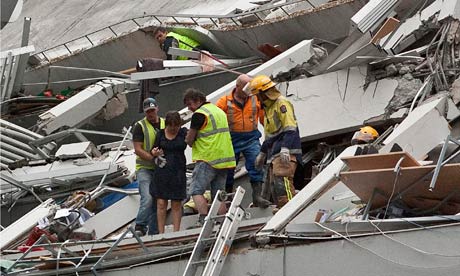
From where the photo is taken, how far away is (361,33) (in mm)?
15625

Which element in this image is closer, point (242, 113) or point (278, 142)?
point (278, 142)

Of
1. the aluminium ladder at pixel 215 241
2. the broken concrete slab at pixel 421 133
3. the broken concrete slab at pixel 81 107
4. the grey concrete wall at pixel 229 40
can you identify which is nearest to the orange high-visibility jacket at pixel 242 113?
the broken concrete slab at pixel 421 133

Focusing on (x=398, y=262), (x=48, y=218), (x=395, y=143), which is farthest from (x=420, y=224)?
(x=48, y=218)

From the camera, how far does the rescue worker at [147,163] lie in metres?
13.1

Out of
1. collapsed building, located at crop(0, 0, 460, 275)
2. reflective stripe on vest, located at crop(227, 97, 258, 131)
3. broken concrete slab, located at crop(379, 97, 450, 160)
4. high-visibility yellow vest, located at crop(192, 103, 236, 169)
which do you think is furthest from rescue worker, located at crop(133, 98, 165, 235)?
broken concrete slab, located at crop(379, 97, 450, 160)

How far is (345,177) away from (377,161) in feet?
1.03

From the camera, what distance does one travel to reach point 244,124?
531 inches

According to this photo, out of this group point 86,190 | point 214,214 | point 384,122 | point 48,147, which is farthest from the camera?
point 48,147

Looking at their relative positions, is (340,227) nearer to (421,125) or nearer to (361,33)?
(421,125)

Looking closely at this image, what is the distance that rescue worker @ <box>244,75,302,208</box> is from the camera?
1245cm

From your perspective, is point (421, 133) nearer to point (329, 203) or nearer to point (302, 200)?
point (329, 203)

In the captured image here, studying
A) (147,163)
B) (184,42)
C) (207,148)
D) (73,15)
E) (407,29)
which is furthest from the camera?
(73,15)

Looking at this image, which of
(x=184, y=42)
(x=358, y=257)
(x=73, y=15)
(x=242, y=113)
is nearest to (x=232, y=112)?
(x=242, y=113)

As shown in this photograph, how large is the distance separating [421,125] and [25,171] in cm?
680
